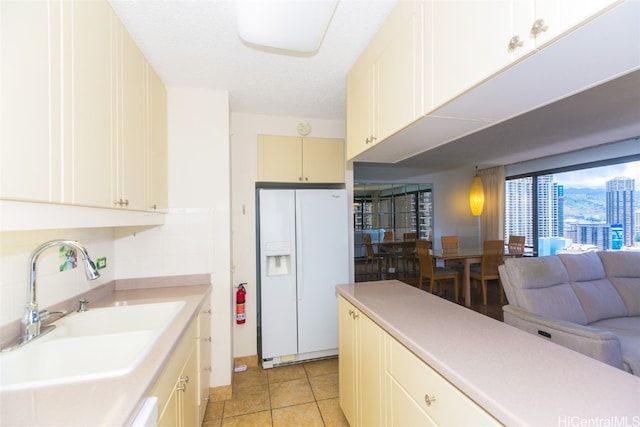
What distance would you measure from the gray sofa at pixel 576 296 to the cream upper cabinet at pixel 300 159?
5.94 ft

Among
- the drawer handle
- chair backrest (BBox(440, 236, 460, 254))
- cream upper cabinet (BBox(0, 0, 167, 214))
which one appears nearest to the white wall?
cream upper cabinet (BBox(0, 0, 167, 214))

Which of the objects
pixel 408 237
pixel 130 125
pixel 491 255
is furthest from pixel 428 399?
pixel 408 237

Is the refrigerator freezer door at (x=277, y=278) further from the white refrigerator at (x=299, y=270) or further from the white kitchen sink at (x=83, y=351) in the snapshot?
the white kitchen sink at (x=83, y=351)

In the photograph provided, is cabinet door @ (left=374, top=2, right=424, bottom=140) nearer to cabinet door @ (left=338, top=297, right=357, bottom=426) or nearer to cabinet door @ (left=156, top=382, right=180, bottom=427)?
cabinet door @ (left=338, top=297, right=357, bottom=426)

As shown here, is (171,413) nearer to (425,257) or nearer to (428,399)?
(428,399)

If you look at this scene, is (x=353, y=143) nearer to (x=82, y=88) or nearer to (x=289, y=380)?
(x=82, y=88)

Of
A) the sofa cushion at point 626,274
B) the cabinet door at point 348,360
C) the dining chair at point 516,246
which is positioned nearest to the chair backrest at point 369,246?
the dining chair at point 516,246

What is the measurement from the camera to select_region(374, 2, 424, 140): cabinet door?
1139mm

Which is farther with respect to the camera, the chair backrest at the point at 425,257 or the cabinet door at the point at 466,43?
the chair backrest at the point at 425,257

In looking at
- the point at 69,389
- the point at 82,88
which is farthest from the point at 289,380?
the point at 82,88

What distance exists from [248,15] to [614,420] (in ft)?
5.88

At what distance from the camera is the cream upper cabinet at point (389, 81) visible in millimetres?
1152

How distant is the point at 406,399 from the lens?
107 centimetres

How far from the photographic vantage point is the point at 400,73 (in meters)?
1.26
